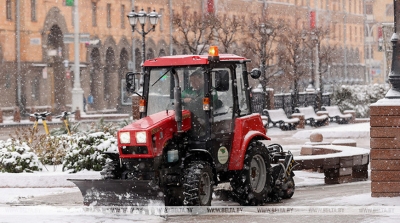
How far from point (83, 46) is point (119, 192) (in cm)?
5243

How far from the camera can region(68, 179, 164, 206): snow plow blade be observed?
1326cm

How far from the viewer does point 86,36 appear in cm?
5419

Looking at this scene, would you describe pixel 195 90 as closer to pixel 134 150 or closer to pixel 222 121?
pixel 222 121

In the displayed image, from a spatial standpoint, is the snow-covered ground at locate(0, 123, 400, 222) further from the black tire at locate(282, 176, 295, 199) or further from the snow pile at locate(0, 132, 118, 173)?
the snow pile at locate(0, 132, 118, 173)

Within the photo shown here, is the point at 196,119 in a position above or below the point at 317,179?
above

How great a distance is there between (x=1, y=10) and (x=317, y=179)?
40.0 meters

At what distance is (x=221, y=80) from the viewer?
45.2 ft

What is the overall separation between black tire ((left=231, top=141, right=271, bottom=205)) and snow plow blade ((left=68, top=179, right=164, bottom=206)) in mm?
1853

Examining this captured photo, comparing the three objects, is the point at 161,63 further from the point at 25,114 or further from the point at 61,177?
the point at 25,114

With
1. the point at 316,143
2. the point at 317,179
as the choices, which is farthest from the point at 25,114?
the point at 317,179

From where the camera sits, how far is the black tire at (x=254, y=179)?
14.7 meters

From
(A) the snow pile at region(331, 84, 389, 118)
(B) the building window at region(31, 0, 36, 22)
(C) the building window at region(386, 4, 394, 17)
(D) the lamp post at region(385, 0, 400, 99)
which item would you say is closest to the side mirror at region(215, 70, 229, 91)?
(D) the lamp post at region(385, 0, 400, 99)

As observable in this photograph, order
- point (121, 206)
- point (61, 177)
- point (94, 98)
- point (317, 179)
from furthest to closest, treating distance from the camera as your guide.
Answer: point (94, 98) < point (317, 179) < point (61, 177) < point (121, 206)

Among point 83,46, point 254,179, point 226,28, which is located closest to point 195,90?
point 254,179
